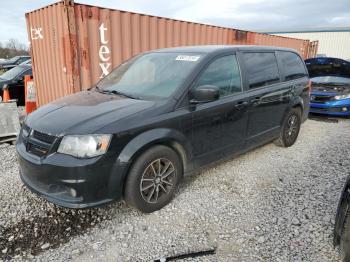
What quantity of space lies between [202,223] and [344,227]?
4.31 feet

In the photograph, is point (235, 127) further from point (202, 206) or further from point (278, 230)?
point (278, 230)

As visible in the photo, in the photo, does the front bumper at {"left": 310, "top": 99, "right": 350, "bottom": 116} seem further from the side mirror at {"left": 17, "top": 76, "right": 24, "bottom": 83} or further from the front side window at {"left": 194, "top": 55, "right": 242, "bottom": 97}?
the side mirror at {"left": 17, "top": 76, "right": 24, "bottom": 83}

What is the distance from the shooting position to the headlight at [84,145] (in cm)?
269

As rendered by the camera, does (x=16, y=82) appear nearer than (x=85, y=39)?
No

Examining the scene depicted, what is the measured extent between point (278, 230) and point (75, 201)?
1996 mm

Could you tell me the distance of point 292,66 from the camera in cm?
524

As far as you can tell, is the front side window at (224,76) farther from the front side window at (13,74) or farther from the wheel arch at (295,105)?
the front side window at (13,74)

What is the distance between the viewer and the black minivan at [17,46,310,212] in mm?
2721

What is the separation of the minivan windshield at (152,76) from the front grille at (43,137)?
1.05 m

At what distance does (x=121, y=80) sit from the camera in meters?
3.94

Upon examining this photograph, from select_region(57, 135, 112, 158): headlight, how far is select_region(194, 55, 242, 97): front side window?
4.27ft

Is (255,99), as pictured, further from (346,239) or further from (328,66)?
(328,66)

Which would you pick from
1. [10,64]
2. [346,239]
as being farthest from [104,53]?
[10,64]

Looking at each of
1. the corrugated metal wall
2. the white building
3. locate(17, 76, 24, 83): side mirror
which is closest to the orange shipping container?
locate(17, 76, 24, 83): side mirror
